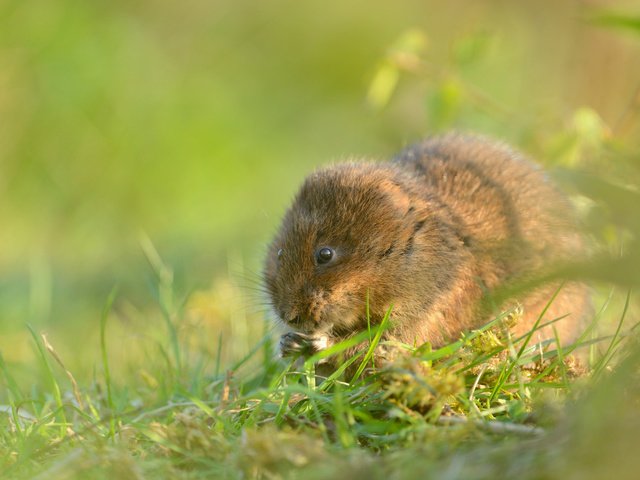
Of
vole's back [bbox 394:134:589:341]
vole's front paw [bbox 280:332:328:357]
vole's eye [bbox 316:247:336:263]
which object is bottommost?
vole's front paw [bbox 280:332:328:357]

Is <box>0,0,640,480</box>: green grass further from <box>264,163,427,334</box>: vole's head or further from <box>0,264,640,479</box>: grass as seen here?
<box>264,163,427,334</box>: vole's head

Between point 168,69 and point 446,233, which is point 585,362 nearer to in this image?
point 446,233

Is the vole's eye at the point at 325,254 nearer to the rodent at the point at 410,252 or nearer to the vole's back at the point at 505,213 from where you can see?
the rodent at the point at 410,252

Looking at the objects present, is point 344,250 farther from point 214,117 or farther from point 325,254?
point 214,117

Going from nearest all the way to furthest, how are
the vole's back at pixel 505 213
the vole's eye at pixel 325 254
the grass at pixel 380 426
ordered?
the grass at pixel 380 426, the vole's eye at pixel 325 254, the vole's back at pixel 505 213

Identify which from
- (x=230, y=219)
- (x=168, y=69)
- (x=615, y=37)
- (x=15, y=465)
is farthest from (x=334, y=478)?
(x=168, y=69)

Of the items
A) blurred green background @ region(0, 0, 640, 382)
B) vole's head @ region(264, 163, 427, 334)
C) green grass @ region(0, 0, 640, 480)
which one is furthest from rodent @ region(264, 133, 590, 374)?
blurred green background @ region(0, 0, 640, 382)

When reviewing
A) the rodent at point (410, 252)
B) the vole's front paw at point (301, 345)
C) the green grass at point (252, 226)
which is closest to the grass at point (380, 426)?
the green grass at point (252, 226)
